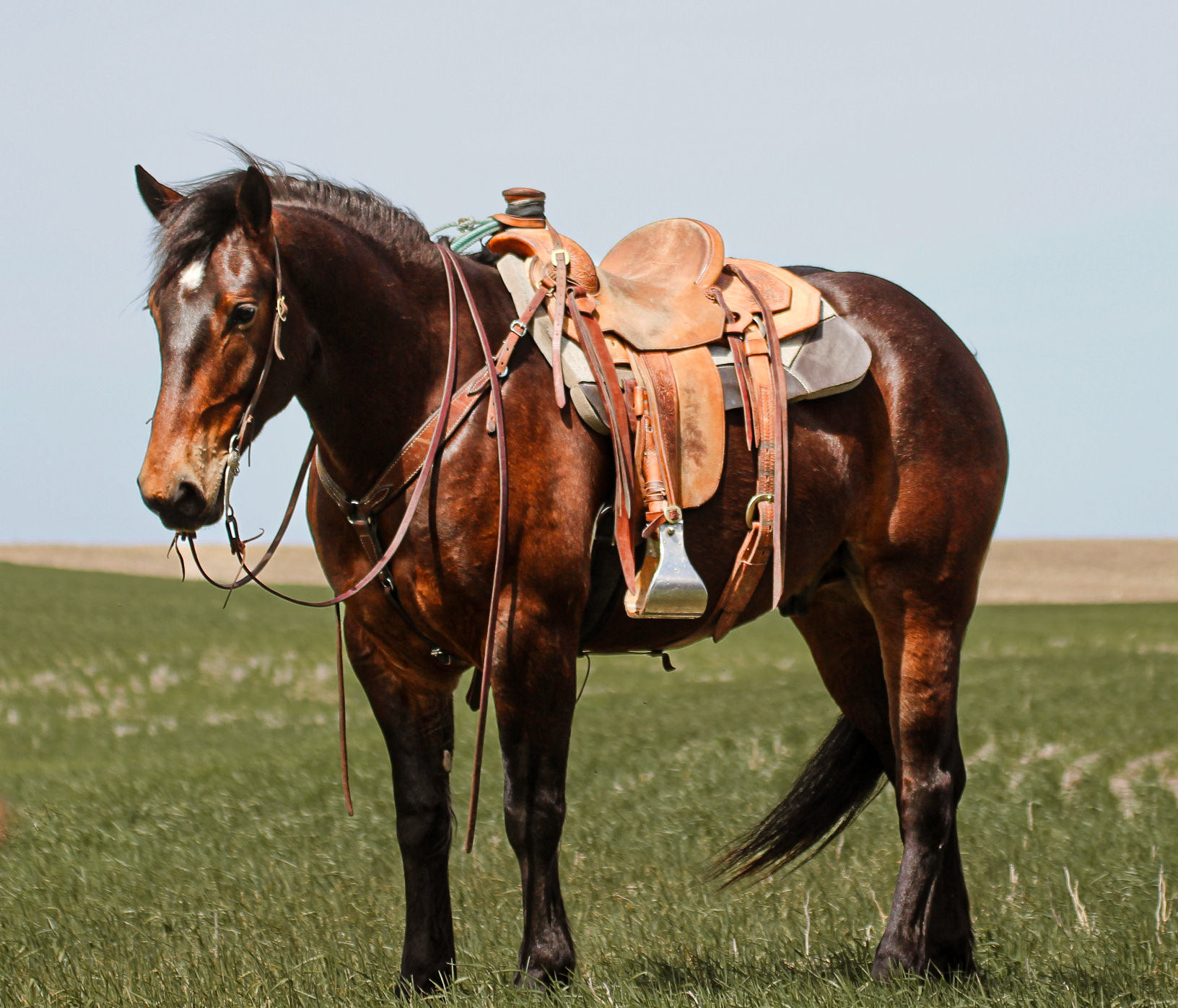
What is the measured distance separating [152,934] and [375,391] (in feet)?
11.3

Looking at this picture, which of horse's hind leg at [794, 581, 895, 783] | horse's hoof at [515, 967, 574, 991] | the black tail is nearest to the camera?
horse's hoof at [515, 967, 574, 991]

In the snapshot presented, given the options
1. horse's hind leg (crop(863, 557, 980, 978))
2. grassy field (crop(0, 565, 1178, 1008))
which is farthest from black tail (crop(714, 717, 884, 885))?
horse's hind leg (crop(863, 557, 980, 978))

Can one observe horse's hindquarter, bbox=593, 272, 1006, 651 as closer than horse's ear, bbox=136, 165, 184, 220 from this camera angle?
No

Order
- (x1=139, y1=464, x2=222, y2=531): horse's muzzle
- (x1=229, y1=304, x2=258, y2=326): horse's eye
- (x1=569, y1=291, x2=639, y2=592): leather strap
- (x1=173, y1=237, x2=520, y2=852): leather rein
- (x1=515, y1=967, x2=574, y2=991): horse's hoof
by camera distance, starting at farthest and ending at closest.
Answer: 1. (x1=569, y1=291, x2=639, y2=592): leather strap
2. (x1=515, y1=967, x2=574, y2=991): horse's hoof
3. (x1=173, y1=237, x2=520, y2=852): leather rein
4. (x1=229, y1=304, x2=258, y2=326): horse's eye
5. (x1=139, y1=464, x2=222, y2=531): horse's muzzle

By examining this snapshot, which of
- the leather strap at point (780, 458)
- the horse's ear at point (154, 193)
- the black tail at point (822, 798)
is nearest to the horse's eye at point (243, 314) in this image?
the horse's ear at point (154, 193)

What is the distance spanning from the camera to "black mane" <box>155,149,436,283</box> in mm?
4094

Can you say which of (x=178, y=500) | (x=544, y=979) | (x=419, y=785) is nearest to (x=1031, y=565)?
(x=419, y=785)

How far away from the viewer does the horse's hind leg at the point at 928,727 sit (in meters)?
5.25

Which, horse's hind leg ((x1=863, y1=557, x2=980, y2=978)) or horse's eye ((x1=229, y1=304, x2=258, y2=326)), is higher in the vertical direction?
horse's eye ((x1=229, y1=304, x2=258, y2=326))

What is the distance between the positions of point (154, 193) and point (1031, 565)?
5033 centimetres

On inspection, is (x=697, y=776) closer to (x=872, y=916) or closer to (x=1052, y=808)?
(x=1052, y=808)

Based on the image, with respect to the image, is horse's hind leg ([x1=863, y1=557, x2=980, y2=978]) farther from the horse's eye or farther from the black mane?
the horse's eye

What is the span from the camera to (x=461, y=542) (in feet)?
14.3

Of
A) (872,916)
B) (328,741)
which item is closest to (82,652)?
(328,741)
